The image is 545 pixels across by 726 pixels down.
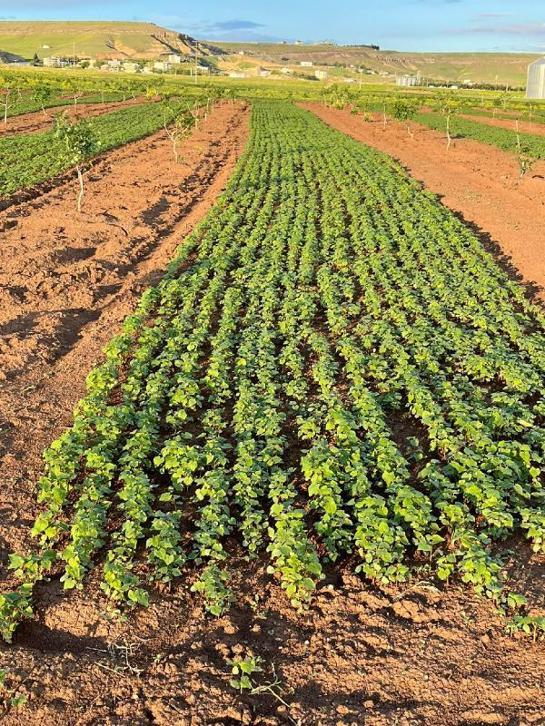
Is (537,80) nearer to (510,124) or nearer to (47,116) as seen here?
(510,124)

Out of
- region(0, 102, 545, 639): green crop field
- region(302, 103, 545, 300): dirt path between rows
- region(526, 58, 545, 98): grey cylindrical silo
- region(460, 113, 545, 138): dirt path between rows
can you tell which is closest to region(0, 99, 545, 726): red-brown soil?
region(0, 102, 545, 639): green crop field

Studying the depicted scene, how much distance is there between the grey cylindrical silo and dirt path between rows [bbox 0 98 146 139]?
53050 mm

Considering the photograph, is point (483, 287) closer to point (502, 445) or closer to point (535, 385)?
point (535, 385)

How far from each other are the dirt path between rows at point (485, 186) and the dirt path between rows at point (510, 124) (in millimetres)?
9314

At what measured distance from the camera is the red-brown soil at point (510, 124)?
169 ft

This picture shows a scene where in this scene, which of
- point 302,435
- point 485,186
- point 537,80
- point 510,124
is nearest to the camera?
point 302,435

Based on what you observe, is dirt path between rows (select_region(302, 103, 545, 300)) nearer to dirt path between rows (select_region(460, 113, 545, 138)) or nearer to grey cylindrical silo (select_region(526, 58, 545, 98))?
dirt path between rows (select_region(460, 113, 545, 138))

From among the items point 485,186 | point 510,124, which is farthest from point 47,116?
point 510,124

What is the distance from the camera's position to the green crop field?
620 centimetres

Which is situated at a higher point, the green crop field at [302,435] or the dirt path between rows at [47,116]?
the dirt path between rows at [47,116]

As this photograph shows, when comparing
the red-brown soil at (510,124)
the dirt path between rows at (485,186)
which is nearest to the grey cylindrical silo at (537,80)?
the red-brown soil at (510,124)

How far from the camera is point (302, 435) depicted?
8.36 meters

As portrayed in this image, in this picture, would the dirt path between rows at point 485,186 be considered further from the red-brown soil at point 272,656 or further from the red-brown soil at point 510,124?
the red-brown soil at point 272,656

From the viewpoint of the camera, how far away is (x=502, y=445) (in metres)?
7.59
